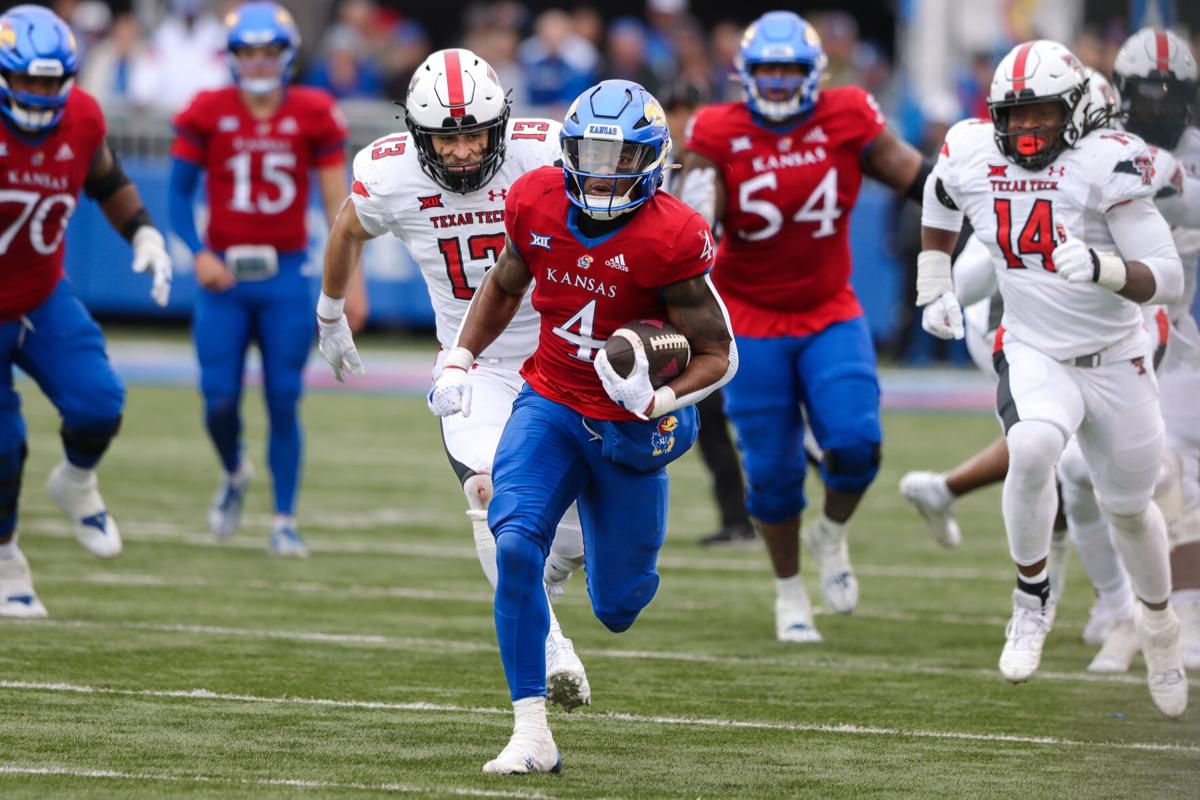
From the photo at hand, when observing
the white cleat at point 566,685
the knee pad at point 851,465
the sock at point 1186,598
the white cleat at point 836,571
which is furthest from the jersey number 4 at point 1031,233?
the white cleat at point 566,685

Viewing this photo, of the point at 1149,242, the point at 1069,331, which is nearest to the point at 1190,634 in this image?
the point at 1069,331

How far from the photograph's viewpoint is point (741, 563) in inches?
352

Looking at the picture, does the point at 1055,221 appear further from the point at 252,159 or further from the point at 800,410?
the point at 252,159

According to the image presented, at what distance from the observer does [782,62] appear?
283 inches

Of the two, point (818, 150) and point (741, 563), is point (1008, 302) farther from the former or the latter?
point (741, 563)

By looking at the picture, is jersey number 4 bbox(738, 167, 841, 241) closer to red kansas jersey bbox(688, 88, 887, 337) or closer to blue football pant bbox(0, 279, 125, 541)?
red kansas jersey bbox(688, 88, 887, 337)

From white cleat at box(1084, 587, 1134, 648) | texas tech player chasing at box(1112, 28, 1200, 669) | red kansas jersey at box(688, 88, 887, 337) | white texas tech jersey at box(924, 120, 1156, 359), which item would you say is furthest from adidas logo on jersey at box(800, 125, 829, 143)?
white cleat at box(1084, 587, 1134, 648)

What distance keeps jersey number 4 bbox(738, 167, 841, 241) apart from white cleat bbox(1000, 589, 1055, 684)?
1799 mm

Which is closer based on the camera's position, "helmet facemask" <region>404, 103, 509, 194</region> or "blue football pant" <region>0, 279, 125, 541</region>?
"helmet facemask" <region>404, 103, 509, 194</region>

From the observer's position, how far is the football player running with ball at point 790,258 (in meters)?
7.20

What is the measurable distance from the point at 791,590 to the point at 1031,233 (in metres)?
1.84

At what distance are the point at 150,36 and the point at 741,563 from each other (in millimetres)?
11959

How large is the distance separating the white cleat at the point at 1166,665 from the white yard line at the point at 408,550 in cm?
246

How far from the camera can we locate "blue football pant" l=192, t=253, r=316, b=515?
28.9 feet
